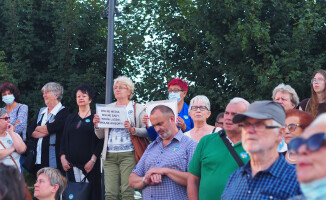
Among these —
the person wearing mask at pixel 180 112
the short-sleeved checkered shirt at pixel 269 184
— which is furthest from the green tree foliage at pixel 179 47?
the short-sleeved checkered shirt at pixel 269 184

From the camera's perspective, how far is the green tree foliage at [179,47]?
36.2 feet

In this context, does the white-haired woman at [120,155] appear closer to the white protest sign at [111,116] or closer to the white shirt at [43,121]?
the white protest sign at [111,116]

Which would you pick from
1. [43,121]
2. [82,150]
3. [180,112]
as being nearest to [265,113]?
[180,112]

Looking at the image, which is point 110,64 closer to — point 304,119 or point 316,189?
point 304,119

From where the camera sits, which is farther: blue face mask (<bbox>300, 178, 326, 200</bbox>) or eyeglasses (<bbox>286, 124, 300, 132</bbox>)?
eyeglasses (<bbox>286, 124, 300, 132</bbox>)

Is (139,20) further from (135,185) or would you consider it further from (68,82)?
(135,185)

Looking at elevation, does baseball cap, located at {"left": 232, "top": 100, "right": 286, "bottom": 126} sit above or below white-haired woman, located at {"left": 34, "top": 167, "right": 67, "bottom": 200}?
above

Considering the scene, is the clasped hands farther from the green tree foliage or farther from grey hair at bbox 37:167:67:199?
the green tree foliage

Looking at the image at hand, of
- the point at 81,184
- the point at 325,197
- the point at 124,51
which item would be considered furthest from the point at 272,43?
the point at 325,197

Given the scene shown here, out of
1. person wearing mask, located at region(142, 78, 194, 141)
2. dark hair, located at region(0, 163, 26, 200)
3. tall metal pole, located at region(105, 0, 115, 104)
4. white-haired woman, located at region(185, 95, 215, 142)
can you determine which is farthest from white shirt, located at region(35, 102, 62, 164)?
dark hair, located at region(0, 163, 26, 200)

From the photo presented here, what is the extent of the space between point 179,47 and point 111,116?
6404 mm

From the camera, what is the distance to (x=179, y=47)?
537 inches

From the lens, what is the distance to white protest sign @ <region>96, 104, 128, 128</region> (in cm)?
757

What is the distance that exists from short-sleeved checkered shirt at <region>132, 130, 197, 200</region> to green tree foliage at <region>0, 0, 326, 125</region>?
5.06 metres
